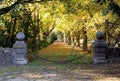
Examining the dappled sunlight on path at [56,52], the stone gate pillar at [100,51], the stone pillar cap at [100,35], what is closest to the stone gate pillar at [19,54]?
the stone gate pillar at [100,51]

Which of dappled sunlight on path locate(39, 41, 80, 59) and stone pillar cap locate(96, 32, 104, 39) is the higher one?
stone pillar cap locate(96, 32, 104, 39)

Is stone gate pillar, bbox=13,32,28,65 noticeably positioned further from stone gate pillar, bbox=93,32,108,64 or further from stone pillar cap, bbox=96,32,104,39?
stone pillar cap, bbox=96,32,104,39

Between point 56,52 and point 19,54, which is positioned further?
point 56,52

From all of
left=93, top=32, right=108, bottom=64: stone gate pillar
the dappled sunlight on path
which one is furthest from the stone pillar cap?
the dappled sunlight on path

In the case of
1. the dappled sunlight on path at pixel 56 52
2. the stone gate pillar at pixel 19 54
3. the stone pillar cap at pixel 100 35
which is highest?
the stone pillar cap at pixel 100 35

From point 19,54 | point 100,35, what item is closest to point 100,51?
point 100,35

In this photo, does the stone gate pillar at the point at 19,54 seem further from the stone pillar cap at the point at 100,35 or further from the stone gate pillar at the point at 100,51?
the stone pillar cap at the point at 100,35

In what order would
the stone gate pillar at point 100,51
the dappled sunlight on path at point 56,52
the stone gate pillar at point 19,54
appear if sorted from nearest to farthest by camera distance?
the stone gate pillar at point 100,51 < the stone gate pillar at point 19,54 < the dappled sunlight on path at point 56,52

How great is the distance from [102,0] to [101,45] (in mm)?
4100

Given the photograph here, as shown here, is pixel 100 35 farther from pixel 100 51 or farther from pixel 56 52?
pixel 56 52

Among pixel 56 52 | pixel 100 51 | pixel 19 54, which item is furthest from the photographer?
pixel 56 52

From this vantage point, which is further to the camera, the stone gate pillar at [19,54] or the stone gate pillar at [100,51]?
the stone gate pillar at [19,54]

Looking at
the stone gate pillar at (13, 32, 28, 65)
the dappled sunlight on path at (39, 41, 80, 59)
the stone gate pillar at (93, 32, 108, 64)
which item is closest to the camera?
the stone gate pillar at (93, 32, 108, 64)

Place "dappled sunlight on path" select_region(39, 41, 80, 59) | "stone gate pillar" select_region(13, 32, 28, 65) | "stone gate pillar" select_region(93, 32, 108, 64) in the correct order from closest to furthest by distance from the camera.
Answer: "stone gate pillar" select_region(93, 32, 108, 64) → "stone gate pillar" select_region(13, 32, 28, 65) → "dappled sunlight on path" select_region(39, 41, 80, 59)
